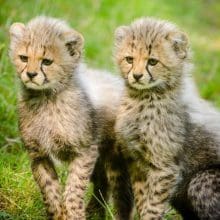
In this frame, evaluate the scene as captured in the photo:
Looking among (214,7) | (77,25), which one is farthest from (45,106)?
(214,7)

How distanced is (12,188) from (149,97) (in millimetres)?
1198

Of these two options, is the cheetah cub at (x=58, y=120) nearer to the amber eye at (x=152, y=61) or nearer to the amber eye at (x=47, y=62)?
the amber eye at (x=47, y=62)

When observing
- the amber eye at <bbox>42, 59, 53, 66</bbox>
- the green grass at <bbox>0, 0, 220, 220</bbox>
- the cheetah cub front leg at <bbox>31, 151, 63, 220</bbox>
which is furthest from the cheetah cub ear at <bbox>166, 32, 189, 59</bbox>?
the green grass at <bbox>0, 0, 220, 220</bbox>

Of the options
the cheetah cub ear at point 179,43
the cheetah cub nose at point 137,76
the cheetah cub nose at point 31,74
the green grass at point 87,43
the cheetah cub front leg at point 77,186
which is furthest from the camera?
the green grass at point 87,43

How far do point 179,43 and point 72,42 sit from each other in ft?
2.35

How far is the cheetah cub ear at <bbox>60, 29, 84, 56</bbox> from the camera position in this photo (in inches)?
214

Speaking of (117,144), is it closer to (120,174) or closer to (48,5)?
(120,174)

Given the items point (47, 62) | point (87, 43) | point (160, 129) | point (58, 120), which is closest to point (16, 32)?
point (47, 62)

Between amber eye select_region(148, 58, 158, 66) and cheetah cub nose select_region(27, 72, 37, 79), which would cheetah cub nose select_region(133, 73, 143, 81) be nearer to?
amber eye select_region(148, 58, 158, 66)

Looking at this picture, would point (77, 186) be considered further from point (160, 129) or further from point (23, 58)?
point (23, 58)

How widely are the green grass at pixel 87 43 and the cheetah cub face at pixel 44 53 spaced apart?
3.00 ft

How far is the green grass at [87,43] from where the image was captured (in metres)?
5.89

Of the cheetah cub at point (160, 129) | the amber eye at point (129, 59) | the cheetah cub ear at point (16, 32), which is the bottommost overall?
the cheetah cub at point (160, 129)

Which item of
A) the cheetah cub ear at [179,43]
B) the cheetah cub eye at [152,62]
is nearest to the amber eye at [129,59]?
the cheetah cub eye at [152,62]
